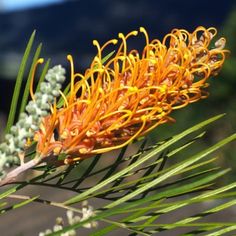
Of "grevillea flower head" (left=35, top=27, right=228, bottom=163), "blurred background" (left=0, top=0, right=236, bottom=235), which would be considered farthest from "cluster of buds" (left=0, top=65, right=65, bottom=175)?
"blurred background" (left=0, top=0, right=236, bottom=235)

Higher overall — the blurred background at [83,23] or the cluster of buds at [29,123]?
the blurred background at [83,23]

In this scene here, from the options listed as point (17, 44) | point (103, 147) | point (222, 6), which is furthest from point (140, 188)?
point (17, 44)

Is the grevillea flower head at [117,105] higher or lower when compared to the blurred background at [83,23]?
lower

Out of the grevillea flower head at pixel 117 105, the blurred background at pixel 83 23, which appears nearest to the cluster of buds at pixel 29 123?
the grevillea flower head at pixel 117 105

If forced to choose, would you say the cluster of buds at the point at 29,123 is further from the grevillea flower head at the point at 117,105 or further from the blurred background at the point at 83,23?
the blurred background at the point at 83,23

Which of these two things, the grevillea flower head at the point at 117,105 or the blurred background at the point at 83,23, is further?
the blurred background at the point at 83,23

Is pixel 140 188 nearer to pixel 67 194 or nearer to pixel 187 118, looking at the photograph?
pixel 67 194
